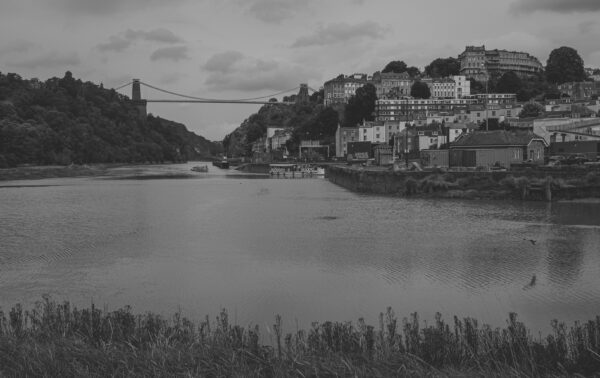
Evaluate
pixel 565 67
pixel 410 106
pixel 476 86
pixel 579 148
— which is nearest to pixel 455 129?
pixel 579 148

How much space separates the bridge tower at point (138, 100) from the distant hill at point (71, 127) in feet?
7.40

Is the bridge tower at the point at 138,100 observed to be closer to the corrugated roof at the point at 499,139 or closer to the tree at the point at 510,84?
the tree at the point at 510,84

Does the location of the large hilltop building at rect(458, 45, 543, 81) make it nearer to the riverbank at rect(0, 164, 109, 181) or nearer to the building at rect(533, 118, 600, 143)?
the building at rect(533, 118, 600, 143)

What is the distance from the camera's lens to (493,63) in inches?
5162

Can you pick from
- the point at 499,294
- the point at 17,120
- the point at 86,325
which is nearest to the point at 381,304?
the point at 499,294

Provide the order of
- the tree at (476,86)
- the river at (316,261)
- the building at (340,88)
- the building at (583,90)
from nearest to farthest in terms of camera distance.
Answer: the river at (316,261) → the building at (583,90) → the tree at (476,86) → the building at (340,88)

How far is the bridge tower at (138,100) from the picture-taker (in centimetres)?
15350

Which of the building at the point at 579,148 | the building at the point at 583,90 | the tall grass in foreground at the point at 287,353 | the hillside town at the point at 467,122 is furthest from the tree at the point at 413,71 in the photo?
the tall grass in foreground at the point at 287,353

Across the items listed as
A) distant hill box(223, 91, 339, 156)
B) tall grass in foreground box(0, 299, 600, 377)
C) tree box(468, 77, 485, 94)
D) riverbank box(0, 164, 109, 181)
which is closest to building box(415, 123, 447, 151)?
distant hill box(223, 91, 339, 156)

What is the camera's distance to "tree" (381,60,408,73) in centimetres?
13300

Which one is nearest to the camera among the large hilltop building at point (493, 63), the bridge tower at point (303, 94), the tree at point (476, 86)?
the tree at point (476, 86)

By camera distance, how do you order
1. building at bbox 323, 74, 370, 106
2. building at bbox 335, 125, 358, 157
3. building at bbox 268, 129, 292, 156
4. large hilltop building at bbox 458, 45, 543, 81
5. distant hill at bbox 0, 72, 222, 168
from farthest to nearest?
building at bbox 323, 74, 370, 106 → large hilltop building at bbox 458, 45, 543, 81 → building at bbox 268, 129, 292, 156 → building at bbox 335, 125, 358, 157 → distant hill at bbox 0, 72, 222, 168

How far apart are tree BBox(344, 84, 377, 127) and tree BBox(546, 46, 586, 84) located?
35243 mm

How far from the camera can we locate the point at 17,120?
3150 inches
